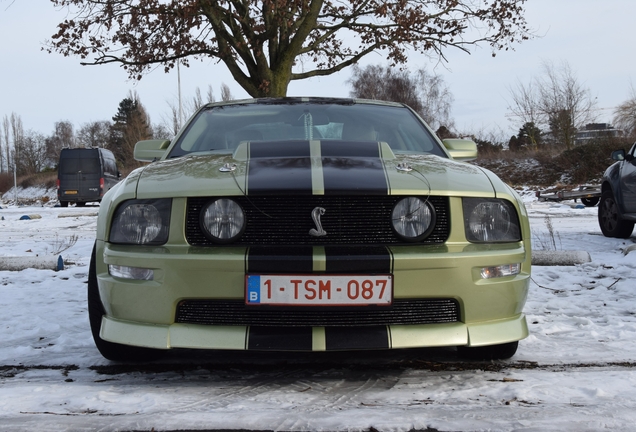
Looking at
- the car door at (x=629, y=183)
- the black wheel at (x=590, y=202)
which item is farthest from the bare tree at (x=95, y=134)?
the car door at (x=629, y=183)

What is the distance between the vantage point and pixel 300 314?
239cm

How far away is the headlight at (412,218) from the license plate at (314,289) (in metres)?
0.20

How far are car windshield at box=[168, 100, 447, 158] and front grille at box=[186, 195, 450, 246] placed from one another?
103 centimetres

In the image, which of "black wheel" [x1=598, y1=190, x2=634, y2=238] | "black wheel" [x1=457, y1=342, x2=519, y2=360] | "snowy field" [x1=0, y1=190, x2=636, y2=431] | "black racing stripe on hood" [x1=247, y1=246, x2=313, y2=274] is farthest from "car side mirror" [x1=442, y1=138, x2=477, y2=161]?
"black wheel" [x1=598, y1=190, x2=634, y2=238]

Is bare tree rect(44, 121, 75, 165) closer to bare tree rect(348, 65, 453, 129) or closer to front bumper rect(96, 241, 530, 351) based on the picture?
bare tree rect(348, 65, 453, 129)

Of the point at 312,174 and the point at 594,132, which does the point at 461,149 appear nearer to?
the point at 312,174

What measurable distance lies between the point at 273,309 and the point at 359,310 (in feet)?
1.04

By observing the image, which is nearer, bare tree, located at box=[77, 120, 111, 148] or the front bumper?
the front bumper

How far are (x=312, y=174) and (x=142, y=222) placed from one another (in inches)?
27.3

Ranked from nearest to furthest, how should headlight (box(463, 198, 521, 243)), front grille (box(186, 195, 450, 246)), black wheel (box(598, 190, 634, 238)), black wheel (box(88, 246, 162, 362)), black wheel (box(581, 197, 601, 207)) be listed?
front grille (box(186, 195, 450, 246))
headlight (box(463, 198, 521, 243))
black wheel (box(88, 246, 162, 362))
black wheel (box(598, 190, 634, 238))
black wheel (box(581, 197, 601, 207))

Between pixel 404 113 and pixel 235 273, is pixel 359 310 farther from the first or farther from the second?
pixel 404 113

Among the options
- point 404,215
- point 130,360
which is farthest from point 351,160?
point 130,360

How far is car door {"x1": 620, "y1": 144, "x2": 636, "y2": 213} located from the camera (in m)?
7.60

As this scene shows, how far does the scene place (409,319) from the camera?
95.8 inches
